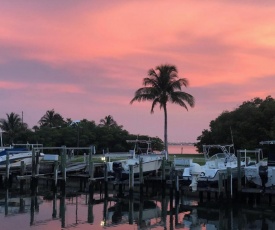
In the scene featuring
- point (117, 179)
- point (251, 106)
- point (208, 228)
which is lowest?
point (208, 228)

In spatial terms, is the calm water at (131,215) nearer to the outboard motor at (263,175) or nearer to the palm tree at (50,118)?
the outboard motor at (263,175)

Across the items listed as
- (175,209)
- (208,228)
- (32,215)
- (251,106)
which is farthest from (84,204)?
(251,106)

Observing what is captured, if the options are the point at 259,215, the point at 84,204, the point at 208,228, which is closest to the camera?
the point at 208,228

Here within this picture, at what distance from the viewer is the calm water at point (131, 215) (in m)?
21.3

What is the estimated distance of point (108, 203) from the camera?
27.6 metres

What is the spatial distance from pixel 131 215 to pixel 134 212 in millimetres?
812

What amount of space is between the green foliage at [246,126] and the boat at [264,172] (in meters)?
23.7

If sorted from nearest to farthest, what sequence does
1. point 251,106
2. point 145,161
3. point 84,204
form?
point 84,204
point 145,161
point 251,106

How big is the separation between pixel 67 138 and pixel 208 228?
173ft

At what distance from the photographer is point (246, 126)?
54.8 m

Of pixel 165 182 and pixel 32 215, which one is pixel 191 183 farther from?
pixel 32 215

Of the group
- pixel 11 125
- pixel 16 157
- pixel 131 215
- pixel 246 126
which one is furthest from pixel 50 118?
pixel 131 215

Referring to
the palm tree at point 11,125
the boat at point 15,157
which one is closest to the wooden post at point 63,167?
the boat at point 15,157

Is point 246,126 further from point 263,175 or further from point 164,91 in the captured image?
point 263,175
